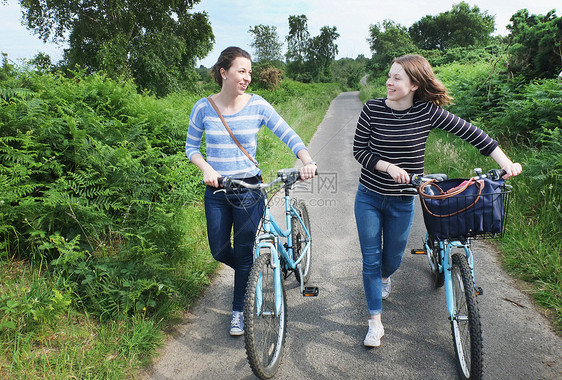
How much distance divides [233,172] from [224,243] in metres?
0.64

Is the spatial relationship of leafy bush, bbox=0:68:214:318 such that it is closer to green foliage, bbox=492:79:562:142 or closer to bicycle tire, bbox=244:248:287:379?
bicycle tire, bbox=244:248:287:379

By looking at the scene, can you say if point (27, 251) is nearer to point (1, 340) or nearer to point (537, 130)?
point (1, 340)

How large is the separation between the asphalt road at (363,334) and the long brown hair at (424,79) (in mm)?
2037

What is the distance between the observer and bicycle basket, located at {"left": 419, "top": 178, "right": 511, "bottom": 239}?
94.5 inches

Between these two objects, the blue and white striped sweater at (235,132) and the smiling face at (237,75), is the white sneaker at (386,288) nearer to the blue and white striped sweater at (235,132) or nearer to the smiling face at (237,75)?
the blue and white striped sweater at (235,132)

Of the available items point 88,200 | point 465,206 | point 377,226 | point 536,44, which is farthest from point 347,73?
point 465,206

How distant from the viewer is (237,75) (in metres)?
2.71

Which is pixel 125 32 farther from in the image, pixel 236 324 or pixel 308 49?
pixel 308 49

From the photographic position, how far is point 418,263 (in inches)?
176

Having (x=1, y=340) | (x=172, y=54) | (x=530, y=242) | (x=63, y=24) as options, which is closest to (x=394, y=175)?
(x=530, y=242)

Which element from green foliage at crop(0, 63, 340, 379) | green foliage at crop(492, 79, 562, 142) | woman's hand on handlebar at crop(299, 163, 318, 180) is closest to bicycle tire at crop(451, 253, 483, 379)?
woman's hand on handlebar at crop(299, 163, 318, 180)

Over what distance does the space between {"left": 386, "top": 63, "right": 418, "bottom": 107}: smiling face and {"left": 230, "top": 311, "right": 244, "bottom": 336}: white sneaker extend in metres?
2.33

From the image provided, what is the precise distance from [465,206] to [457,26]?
270ft

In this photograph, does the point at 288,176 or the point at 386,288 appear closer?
the point at 288,176
